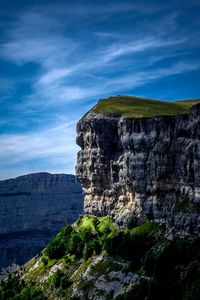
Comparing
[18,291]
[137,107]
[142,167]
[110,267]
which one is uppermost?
[137,107]

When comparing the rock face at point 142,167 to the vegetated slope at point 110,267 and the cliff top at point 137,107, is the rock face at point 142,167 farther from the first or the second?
the vegetated slope at point 110,267

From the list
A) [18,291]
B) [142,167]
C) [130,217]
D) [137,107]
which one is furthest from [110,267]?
[137,107]

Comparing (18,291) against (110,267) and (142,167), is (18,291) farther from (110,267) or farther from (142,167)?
(142,167)

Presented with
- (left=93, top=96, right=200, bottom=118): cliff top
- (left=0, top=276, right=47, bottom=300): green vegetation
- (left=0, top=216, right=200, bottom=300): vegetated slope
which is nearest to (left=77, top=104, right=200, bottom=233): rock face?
(left=93, top=96, right=200, bottom=118): cliff top

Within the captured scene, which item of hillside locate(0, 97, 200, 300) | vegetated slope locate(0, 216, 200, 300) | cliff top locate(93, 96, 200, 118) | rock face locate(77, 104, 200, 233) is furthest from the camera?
cliff top locate(93, 96, 200, 118)

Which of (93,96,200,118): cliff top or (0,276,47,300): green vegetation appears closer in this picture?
(0,276,47,300): green vegetation

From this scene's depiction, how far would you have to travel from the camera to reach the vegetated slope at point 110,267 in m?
92.8

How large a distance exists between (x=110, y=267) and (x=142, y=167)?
74.5 ft

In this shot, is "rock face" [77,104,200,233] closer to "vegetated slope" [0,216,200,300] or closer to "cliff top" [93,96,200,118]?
"cliff top" [93,96,200,118]

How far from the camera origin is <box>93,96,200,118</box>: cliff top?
431 feet

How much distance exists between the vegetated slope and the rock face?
387cm

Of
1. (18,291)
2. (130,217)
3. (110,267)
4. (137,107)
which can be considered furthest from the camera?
(137,107)

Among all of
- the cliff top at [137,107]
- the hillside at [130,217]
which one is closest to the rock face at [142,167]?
the hillside at [130,217]

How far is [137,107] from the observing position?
5551 inches
